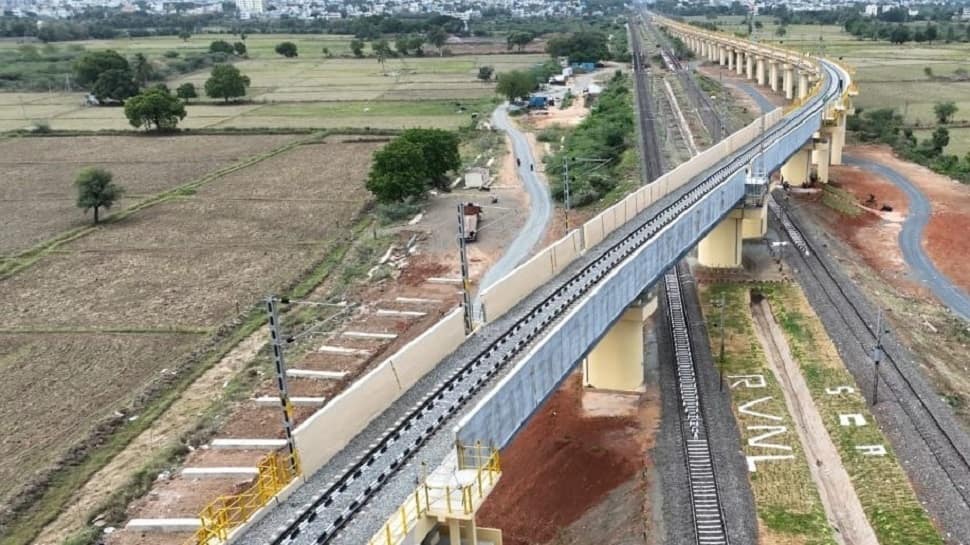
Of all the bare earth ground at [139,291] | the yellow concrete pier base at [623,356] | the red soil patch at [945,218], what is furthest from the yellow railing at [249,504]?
the red soil patch at [945,218]

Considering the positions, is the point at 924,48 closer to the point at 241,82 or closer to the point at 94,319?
the point at 241,82

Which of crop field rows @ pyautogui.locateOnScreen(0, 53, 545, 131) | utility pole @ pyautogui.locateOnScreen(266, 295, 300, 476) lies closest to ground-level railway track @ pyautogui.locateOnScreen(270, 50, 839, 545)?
utility pole @ pyautogui.locateOnScreen(266, 295, 300, 476)

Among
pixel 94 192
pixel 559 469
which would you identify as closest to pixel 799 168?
pixel 559 469

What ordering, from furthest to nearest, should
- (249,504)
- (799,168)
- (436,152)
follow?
1. (436,152)
2. (799,168)
3. (249,504)

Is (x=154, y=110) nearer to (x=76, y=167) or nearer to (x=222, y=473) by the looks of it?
(x=76, y=167)

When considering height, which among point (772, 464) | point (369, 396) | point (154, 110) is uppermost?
point (154, 110)

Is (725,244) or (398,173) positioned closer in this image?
(725,244)

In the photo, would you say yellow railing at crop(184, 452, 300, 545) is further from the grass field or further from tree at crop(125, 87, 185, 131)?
tree at crop(125, 87, 185, 131)

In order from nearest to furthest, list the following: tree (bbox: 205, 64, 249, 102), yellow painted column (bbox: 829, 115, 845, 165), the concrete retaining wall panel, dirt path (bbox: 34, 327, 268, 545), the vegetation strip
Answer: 1. the concrete retaining wall panel
2. the vegetation strip
3. dirt path (bbox: 34, 327, 268, 545)
4. yellow painted column (bbox: 829, 115, 845, 165)
5. tree (bbox: 205, 64, 249, 102)
